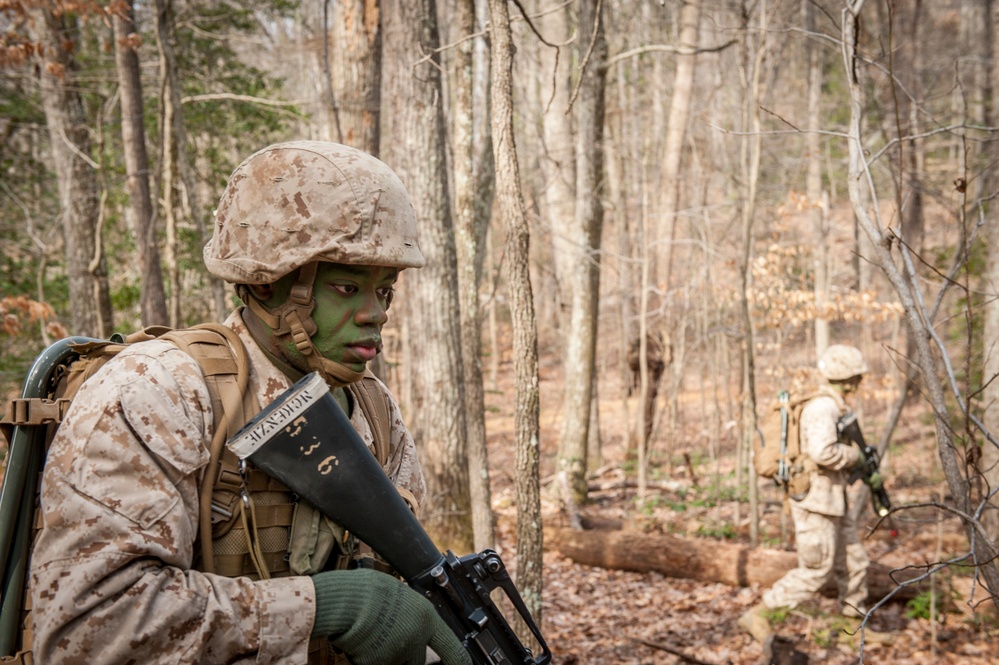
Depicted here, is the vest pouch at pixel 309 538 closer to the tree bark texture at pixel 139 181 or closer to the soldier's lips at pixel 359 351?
the soldier's lips at pixel 359 351

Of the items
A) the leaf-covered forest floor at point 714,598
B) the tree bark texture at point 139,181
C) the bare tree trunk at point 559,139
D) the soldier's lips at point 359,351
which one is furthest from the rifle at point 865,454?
the tree bark texture at point 139,181

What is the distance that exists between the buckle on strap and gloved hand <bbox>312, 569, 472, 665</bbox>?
661 millimetres

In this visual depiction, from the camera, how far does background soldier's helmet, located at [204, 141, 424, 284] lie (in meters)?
1.85

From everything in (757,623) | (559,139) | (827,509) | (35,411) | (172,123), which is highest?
(559,139)

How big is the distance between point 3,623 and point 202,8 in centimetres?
1032

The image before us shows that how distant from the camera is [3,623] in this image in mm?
1621

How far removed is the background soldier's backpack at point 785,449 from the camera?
6.10 metres

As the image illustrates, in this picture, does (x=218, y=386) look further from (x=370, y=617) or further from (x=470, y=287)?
(x=470, y=287)

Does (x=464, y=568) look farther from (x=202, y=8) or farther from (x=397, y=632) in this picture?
(x=202, y=8)

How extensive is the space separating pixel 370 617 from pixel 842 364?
531cm

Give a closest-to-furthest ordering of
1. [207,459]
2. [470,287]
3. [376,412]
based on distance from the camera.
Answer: [207,459] < [376,412] < [470,287]

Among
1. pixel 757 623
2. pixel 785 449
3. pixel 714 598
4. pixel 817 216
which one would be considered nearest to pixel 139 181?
pixel 785 449

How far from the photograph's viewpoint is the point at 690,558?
275 inches

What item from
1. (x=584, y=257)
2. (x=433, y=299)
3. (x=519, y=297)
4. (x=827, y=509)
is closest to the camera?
(x=519, y=297)
